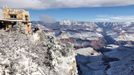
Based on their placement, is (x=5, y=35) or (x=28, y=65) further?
(x=5, y=35)

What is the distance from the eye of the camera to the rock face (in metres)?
54.4

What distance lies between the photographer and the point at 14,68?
53.6m

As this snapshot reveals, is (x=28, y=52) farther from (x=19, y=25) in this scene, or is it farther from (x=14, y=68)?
(x=19, y=25)

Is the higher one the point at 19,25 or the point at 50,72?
the point at 19,25

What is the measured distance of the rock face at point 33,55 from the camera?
5439 cm

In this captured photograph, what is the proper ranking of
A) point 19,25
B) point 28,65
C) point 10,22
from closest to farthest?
1. point 28,65
2. point 19,25
3. point 10,22

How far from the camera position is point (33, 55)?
6109 cm

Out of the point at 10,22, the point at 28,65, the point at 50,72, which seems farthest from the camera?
the point at 10,22

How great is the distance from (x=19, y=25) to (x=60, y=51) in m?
11.8

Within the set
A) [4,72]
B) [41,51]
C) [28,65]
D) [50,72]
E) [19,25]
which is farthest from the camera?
[19,25]

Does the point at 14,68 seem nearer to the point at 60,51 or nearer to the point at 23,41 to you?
the point at 23,41

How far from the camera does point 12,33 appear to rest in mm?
69562

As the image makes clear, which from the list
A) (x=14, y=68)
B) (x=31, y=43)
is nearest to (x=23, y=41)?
(x=31, y=43)

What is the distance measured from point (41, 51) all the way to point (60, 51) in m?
5.74
